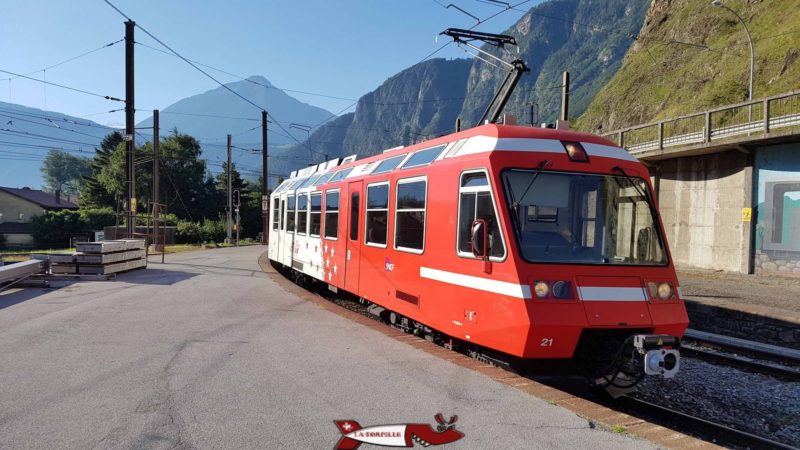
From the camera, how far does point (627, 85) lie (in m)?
54.8

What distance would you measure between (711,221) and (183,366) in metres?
20.5

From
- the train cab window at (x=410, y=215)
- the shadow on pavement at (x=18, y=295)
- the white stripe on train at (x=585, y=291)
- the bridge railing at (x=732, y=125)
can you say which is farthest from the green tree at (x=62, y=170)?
the white stripe on train at (x=585, y=291)

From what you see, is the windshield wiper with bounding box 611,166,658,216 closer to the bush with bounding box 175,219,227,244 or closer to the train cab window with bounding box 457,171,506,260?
the train cab window with bounding box 457,171,506,260

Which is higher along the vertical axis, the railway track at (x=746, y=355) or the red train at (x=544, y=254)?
the red train at (x=544, y=254)

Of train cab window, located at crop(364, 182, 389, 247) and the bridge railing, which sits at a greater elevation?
the bridge railing

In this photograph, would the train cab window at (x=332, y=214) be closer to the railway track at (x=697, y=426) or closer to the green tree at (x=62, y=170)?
the railway track at (x=697, y=426)

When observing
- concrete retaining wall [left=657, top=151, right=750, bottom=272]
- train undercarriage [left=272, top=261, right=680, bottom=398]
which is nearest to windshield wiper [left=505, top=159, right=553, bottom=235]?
train undercarriage [left=272, top=261, right=680, bottom=398]

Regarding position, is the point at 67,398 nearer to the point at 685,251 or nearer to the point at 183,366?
the point at 183,366

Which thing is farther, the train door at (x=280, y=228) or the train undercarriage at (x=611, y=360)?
the train door at (x=280, y=228)

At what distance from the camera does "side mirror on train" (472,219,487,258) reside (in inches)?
219

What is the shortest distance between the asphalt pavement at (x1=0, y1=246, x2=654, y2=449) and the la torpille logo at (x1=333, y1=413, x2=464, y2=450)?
8 centimetres

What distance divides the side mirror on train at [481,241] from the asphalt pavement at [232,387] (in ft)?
3.97

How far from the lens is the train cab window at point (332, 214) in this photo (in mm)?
10625

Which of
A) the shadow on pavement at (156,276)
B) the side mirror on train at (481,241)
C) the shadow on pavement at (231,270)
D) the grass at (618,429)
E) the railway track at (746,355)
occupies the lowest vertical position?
the railway track at (746,355)
